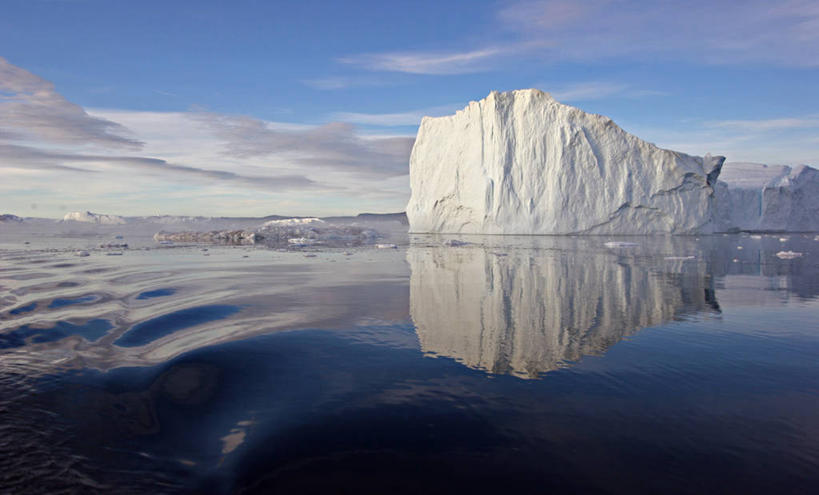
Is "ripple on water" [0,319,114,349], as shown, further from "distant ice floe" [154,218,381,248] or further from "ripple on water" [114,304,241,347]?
"distant ice floe" [154,218,381,248]

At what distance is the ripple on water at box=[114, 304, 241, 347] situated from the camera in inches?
148

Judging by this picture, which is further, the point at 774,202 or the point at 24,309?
the point at 774,202

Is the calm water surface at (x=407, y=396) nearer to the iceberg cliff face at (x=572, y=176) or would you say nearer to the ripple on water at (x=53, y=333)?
the ripple on water at (x=53, y=333)

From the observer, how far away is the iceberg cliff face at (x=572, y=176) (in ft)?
84.4

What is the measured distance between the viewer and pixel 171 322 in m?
4.32

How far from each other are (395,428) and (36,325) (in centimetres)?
387

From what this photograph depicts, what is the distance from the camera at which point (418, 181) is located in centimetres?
3291

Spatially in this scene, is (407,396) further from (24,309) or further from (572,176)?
(572,176)

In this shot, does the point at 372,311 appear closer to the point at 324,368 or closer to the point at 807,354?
the point at 324,368

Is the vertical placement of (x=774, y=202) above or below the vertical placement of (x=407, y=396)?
above

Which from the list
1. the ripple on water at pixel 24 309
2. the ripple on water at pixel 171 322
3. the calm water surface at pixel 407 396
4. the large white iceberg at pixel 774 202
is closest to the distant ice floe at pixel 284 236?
the ripple on water at pixel 24 309

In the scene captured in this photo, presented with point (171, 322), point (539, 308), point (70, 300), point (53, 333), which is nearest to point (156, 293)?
point (70, 300)

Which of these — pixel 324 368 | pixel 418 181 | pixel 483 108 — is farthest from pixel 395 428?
pixel 418 181

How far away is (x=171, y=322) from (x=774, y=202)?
41.0 metres
